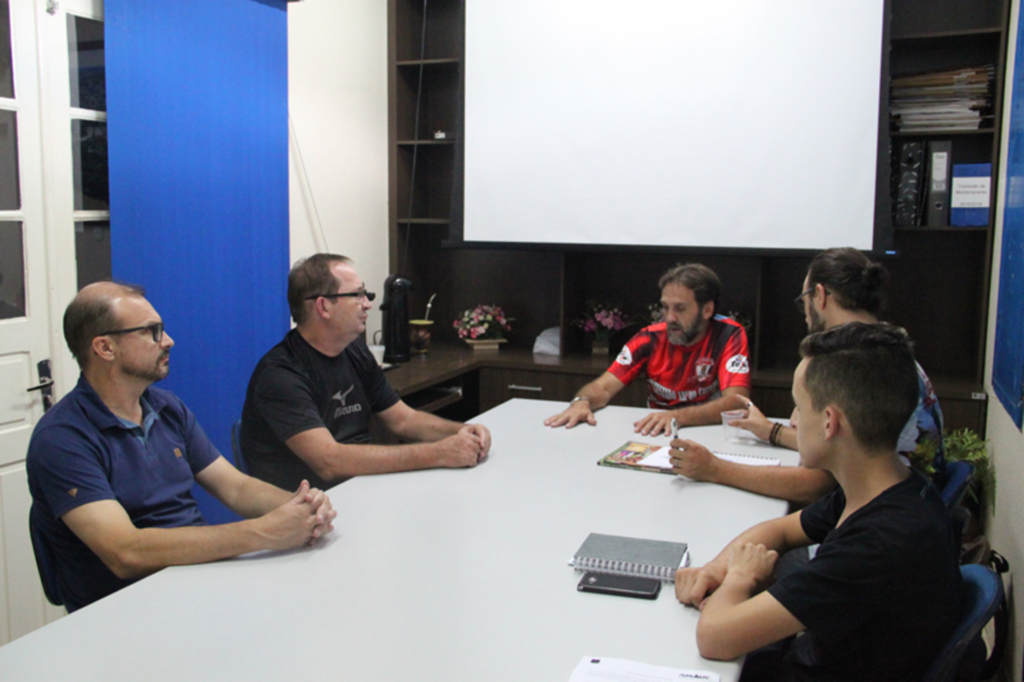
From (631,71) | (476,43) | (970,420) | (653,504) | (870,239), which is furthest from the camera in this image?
(476,43)

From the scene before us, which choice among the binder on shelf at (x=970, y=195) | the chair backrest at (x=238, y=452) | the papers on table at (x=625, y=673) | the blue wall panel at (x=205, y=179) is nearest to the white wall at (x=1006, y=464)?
the binder on shelf at (x=970, y=195)

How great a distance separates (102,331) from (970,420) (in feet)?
10.9

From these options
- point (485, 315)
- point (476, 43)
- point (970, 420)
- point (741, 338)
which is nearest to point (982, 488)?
point (970, 420)

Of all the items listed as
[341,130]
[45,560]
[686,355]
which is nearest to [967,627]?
[45,560]

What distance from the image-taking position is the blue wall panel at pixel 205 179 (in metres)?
2.75

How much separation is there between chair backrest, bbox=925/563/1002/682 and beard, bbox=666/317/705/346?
6.30 ft

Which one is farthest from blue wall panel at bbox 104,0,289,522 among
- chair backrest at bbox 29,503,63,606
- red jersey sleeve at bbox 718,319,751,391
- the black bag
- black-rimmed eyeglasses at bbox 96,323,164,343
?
the black bag

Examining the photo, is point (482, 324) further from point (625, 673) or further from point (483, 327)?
point (625, 673)

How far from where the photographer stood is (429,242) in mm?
4852

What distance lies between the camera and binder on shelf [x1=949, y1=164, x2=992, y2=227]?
365cm

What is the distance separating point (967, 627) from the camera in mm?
1229

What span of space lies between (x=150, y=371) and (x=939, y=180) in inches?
134

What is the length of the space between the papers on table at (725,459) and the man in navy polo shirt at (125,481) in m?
0.95

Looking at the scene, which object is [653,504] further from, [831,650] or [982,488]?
[982,488]
